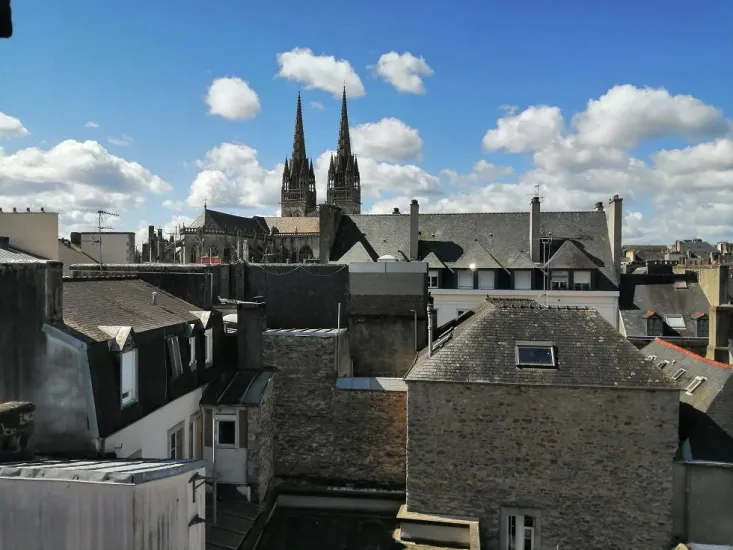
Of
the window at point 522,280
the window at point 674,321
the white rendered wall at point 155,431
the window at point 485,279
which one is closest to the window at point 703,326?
the window at point 674,321

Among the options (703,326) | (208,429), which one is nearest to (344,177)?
(703,326)

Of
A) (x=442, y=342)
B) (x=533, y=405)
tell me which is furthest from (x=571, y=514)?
(x=442, y=342)

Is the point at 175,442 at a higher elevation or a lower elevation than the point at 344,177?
lower

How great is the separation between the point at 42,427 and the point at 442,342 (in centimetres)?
907

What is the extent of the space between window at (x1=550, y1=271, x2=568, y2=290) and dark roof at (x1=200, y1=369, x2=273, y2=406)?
65.3 feet

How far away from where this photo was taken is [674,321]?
82.9 ft

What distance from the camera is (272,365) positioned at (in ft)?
46.5

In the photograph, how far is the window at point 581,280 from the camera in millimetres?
28625

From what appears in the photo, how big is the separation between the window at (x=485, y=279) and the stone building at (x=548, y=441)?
16983 mm

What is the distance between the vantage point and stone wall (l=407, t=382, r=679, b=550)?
39.2ft

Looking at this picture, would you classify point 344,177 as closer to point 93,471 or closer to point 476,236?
point 476,236

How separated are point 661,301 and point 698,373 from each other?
1242cm

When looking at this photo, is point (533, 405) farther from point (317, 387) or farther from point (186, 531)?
point (186, 531)

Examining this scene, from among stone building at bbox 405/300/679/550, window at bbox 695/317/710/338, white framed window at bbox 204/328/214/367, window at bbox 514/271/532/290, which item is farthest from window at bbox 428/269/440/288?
white framed window at bbox 204/328/214/367
